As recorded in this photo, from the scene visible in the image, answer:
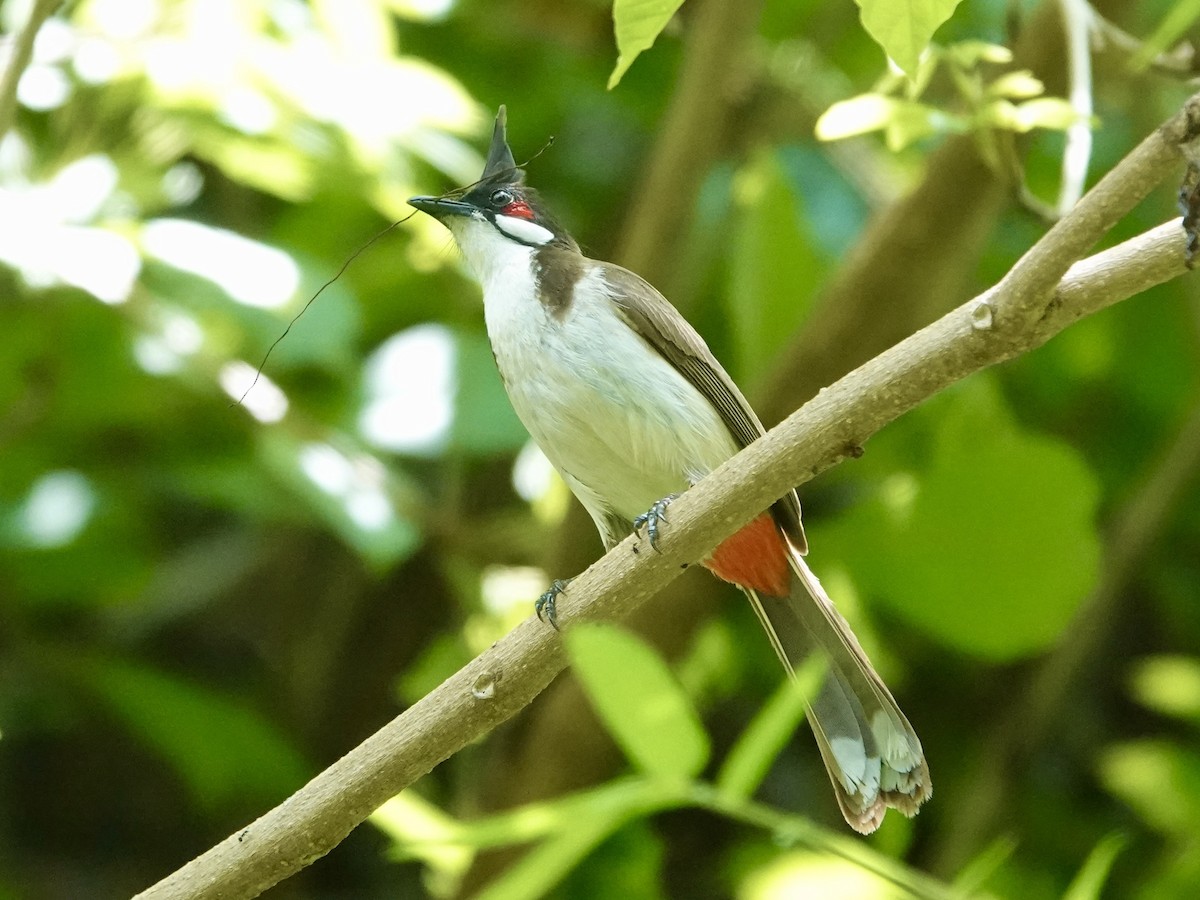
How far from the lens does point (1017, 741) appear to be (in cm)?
331

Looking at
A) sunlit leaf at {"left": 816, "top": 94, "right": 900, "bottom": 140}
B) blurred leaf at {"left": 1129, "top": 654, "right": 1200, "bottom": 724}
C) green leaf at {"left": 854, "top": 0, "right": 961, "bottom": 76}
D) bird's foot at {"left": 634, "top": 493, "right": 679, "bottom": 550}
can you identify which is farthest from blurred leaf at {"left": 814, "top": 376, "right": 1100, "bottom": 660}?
green leaf at {"left": 854, "top": 0, "right": 961, "bottom": 76}

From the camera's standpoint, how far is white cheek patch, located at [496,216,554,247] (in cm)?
251

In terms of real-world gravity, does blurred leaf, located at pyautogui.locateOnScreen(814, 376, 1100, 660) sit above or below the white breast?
below

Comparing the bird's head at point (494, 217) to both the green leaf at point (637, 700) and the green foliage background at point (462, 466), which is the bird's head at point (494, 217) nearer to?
the green foliage background at point (462, 466)

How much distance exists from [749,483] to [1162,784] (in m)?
1.71

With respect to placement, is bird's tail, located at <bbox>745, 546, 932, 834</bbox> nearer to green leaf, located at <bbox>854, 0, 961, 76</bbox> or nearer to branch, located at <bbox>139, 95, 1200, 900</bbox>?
branch, located at <bbox>139, 95, 1200, 900</bbox>

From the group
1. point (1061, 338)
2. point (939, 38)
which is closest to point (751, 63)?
point (939, 38)

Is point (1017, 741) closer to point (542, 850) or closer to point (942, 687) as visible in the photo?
point (942, 687)

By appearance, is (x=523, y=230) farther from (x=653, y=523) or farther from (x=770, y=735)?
(x=770, y=735)

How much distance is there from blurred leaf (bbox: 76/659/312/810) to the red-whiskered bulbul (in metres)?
1.14

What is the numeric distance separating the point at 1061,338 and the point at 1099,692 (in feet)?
3.53

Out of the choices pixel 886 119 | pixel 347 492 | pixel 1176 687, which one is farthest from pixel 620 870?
pixel 886 119

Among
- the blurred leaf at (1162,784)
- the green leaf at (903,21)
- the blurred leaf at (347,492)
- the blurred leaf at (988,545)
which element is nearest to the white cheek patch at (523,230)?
the blurred leaf at (347,492)

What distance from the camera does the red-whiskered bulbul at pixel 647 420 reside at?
2.20 meters
